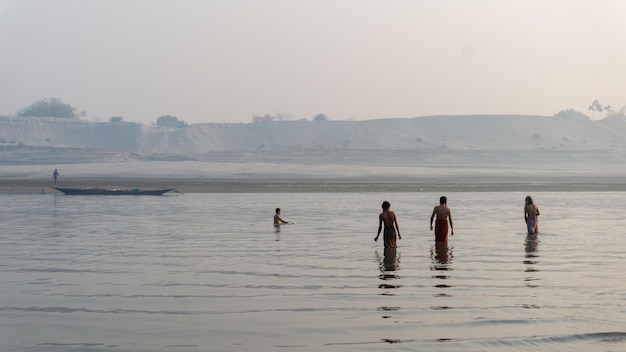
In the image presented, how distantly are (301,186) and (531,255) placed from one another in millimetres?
51068

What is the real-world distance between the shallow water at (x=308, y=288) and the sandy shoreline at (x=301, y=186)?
33.8 m

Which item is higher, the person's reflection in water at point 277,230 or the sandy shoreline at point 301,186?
the sandy shoreline at point 301,186

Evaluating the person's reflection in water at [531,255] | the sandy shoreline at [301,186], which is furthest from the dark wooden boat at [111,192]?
the person's reflection in water at [531,255]

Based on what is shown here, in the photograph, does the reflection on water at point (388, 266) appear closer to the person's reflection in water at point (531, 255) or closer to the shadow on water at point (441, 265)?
the shadow on water at point (441, 265)

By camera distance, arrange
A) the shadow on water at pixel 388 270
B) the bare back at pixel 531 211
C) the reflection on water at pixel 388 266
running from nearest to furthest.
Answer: the shadow on water at pixel 388 270, the reflection on water at pixel 388 266, the bare back at pixel 531 211

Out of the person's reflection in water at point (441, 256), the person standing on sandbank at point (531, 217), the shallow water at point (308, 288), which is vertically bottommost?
the shallow water at point (308, 288)

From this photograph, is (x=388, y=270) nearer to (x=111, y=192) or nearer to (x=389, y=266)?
(x=389, y=266)

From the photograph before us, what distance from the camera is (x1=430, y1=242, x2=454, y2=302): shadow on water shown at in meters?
16.6

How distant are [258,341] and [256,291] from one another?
4.23 m

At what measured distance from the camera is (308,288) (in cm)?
1653

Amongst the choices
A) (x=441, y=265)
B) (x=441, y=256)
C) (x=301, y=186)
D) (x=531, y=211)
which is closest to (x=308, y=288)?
(x=441, y=265)

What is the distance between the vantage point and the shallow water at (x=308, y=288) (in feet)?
40.2

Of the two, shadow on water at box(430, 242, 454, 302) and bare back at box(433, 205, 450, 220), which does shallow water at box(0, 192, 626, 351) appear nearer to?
shadow on water at box(430, 242, 454, 302)

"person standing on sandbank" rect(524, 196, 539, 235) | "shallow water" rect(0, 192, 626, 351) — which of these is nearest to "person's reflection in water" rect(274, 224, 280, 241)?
"shallow water" rect(0, 192, 626, 351)
